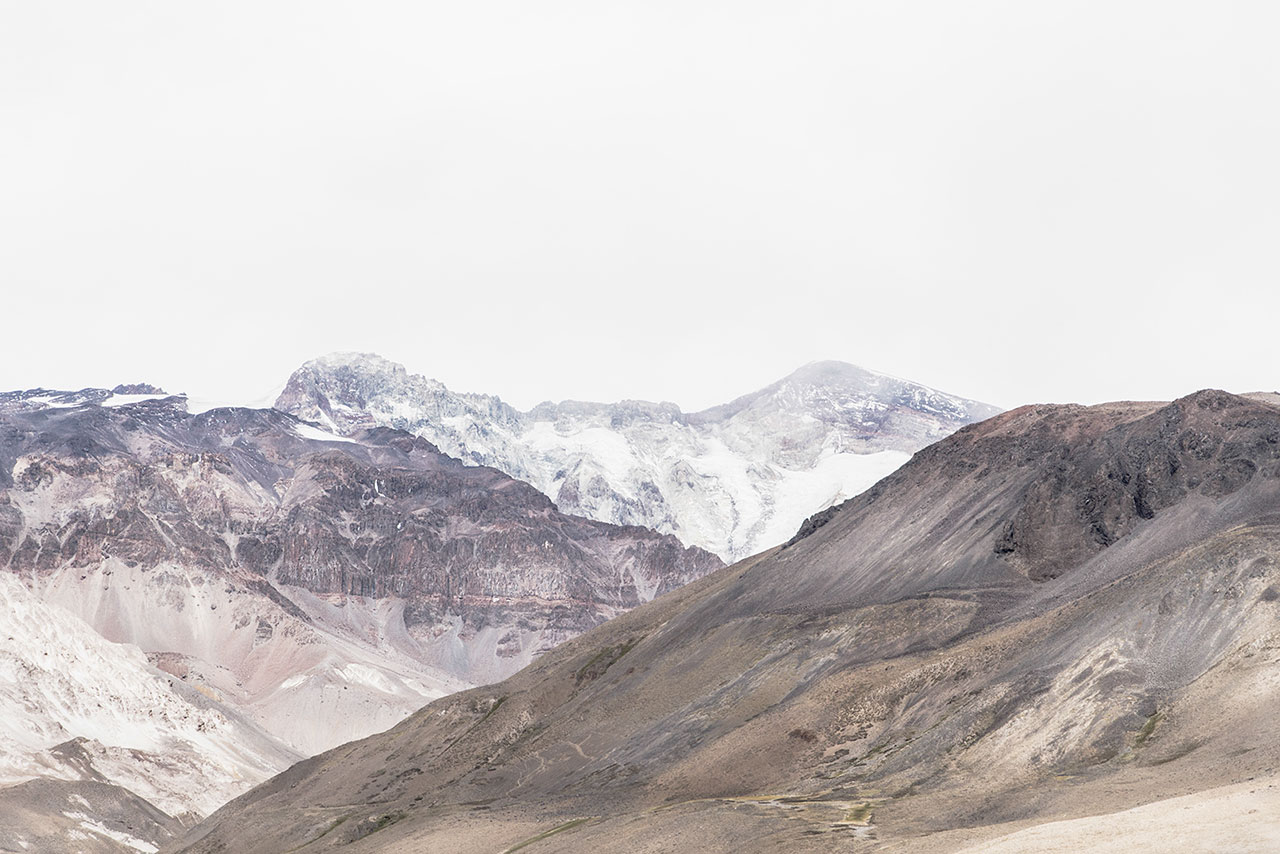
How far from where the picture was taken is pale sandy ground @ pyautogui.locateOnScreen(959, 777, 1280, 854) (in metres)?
45.9

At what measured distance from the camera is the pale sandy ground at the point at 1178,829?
151ft

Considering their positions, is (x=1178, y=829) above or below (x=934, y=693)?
below

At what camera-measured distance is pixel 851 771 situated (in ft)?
257

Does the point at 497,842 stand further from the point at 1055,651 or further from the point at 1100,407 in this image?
the point at 1100,407

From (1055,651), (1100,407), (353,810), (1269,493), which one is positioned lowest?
(353,810)

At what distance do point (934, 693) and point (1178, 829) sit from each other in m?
36.5

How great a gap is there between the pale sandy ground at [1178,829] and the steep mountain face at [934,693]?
0.17m

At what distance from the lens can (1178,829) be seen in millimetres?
48438

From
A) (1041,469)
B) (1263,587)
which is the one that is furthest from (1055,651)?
(1041,469)

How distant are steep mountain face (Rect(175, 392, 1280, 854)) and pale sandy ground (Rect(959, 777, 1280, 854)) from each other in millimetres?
168

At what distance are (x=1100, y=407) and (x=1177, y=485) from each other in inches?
1122

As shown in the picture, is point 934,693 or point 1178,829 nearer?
point 1178,829

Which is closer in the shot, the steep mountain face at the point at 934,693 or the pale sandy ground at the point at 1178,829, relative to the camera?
the pale sandy ground at the point at 1178,829

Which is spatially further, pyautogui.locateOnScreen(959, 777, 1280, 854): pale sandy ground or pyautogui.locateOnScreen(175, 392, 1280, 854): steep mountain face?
pyautogui.locateOnScreen(175, 392, 1280, 854): steep mountain face
